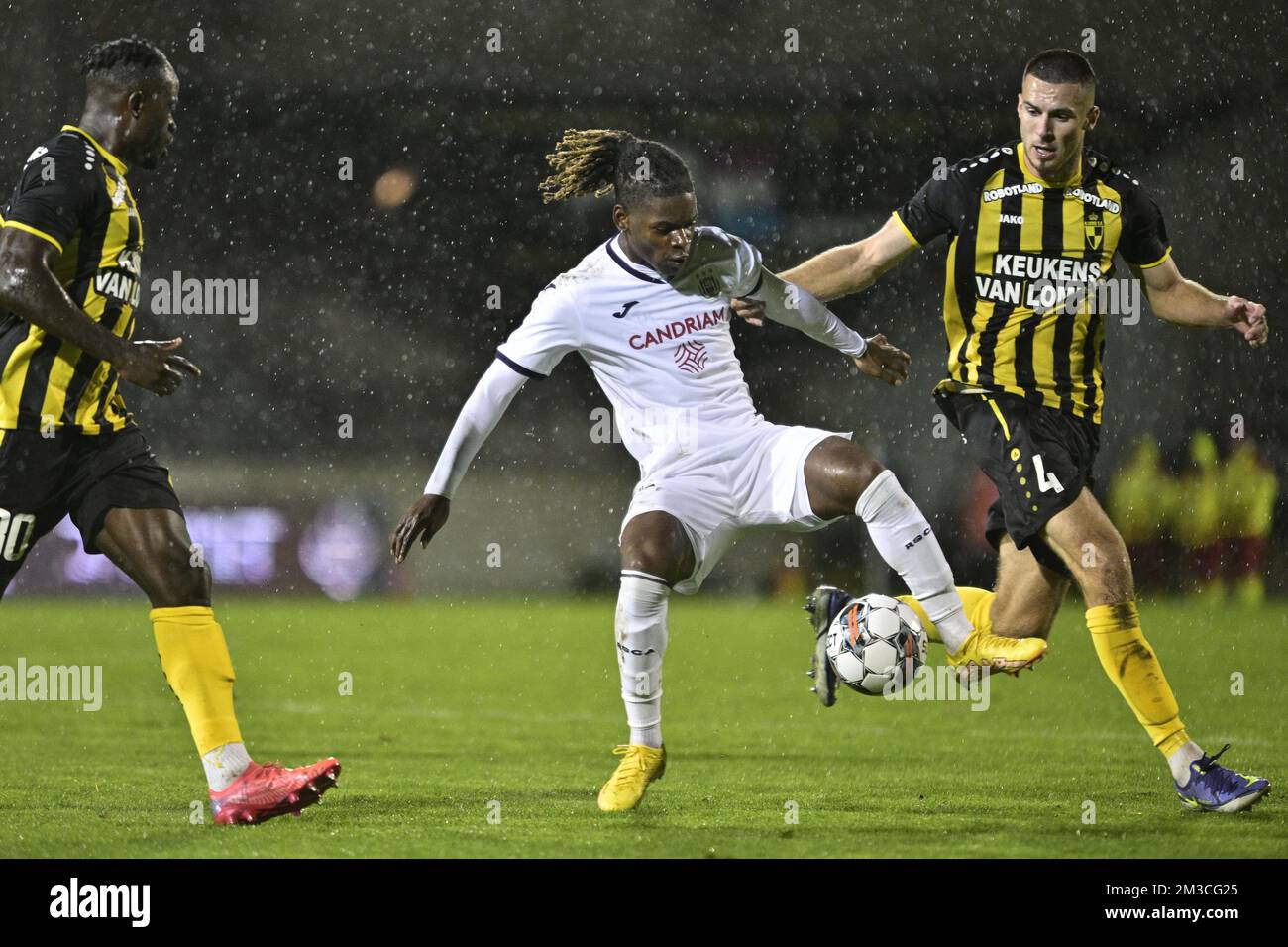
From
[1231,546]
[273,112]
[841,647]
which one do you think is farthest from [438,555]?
[841,647]

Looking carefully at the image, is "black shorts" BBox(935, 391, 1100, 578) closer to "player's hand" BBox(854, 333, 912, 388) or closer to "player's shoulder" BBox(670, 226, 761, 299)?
"player's hand" BBox(854, 333, 912, 388)

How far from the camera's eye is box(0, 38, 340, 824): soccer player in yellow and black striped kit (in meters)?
3.97

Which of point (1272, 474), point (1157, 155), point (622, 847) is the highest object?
point (1157, 155)

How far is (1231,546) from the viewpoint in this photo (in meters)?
16.4

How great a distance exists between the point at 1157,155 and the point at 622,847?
1123cm

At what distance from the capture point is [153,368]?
3852 millimetres

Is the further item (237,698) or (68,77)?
(68,77)

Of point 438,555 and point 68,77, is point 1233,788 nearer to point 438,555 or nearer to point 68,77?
point 68,77

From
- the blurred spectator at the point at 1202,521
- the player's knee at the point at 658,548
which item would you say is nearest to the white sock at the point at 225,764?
the player's knee at the point at 658,548

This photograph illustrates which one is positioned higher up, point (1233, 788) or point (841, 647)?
Result: point (841, 647)

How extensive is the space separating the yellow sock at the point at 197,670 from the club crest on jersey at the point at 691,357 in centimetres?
159

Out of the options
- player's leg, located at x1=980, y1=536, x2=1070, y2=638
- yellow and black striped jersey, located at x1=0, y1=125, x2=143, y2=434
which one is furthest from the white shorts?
yellow and black striped jersey, located at x1=0, y1=125, x2=143, y2=434

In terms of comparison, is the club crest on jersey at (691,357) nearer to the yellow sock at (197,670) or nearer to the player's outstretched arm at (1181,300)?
the player's outstretched arm at (1181,300)

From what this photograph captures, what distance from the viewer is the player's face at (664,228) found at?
175 inches
